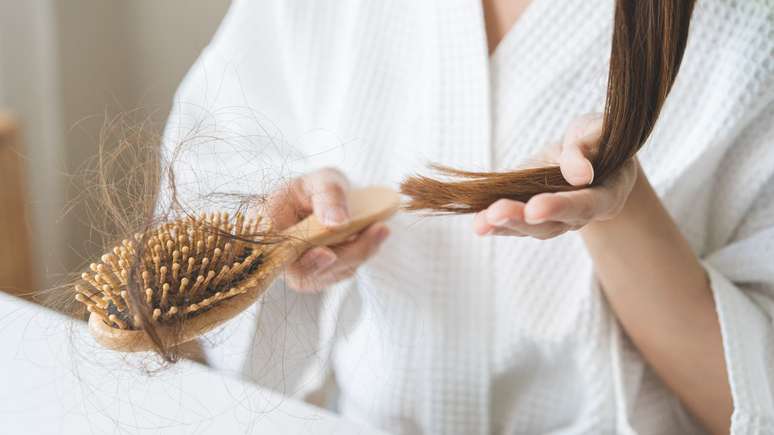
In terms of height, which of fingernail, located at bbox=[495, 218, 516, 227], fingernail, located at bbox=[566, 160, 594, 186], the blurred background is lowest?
the blurred background

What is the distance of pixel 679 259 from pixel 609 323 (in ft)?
0.31

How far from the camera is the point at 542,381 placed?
2.06ft

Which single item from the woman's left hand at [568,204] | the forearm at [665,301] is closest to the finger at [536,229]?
the woman's left hand at [568,204]

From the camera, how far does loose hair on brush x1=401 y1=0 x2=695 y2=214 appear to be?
0.40 metres

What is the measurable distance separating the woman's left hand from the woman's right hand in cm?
14

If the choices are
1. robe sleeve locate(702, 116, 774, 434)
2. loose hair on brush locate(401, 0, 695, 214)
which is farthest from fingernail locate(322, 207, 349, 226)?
robe sleeve locate(702, 116, 774, 434)

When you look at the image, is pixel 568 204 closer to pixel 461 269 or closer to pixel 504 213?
pixel 504 213

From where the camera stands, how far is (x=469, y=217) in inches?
24.8

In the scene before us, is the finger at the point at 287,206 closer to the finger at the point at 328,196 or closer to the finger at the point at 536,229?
the finger at the point at 328,196

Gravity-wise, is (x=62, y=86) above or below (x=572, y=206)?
below

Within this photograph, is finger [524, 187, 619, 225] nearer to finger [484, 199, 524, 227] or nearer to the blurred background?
finger [484, 199, 524, 227]

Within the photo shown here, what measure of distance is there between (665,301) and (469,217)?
0.17 m

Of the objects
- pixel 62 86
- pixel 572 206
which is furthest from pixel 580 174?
pixel 62 86

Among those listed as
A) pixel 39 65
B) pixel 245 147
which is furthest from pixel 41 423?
pixel 39 65
